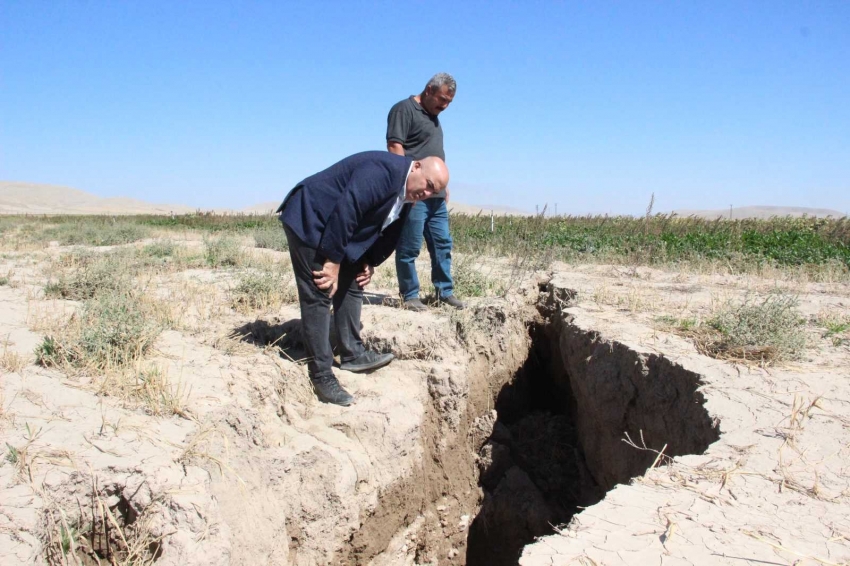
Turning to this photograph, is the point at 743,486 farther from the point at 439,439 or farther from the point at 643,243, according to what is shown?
the point at 643,243

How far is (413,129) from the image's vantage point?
4422mm

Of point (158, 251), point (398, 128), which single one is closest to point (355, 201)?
point (398, 128)

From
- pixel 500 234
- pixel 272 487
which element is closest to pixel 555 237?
pixel 500 234

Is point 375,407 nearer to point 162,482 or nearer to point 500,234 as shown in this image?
point 162,482

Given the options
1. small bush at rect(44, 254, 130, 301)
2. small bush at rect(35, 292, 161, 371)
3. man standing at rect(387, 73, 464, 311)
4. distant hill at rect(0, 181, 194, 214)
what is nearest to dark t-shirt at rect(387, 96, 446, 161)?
man standing at rect(387, 73, 464, 311)

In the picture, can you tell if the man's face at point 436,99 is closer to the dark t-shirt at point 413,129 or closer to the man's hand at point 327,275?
the dark t-shirt at point 413,129

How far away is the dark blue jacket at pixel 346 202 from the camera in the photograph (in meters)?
3.10

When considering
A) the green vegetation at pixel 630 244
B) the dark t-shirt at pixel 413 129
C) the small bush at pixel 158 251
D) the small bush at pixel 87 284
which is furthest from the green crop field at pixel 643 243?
the small bush at pixel 87 284

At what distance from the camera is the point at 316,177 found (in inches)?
128

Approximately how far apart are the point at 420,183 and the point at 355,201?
1.21 ft

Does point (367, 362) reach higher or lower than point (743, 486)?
higher

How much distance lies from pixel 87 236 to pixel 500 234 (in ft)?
26.8

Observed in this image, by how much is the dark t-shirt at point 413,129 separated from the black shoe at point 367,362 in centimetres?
151

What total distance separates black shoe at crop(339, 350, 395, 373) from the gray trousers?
3 cm
